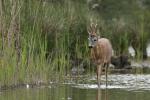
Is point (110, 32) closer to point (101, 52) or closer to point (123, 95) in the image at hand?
point (101, 52)

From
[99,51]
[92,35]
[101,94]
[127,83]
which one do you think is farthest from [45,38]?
[101,94]

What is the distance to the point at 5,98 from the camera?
42.2 ft

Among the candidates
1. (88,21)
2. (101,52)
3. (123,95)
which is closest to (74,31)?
(88,21)

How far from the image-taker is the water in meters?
13.2

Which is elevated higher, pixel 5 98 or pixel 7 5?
pixel 7 5

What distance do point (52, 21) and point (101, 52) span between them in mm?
2166

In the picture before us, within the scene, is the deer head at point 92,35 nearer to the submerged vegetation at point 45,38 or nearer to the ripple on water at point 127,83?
the submerged vegetation at point 45,38

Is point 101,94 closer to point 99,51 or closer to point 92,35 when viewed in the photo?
point 92,35

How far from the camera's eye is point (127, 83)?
1672cm

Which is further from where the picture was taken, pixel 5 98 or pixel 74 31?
pixel 74 31

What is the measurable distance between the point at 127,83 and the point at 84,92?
2627 millimetres

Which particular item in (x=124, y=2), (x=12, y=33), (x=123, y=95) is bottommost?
(x=123, y=95)

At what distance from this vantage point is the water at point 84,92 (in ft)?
43.4

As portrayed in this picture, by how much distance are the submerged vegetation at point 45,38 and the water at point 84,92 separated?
0.53 meters
